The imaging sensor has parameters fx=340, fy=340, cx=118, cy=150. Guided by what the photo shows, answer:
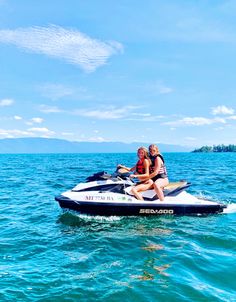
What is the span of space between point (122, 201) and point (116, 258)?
3682 mm

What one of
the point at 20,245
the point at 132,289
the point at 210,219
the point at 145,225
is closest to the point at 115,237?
the point at 145,225

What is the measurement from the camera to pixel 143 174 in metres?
11.3

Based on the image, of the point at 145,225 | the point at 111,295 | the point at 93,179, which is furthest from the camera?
the point at 93,179

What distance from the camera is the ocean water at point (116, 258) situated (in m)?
5.77

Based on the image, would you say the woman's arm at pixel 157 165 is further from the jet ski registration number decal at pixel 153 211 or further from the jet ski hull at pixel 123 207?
the jet ski registration number decal at pixel 153 211

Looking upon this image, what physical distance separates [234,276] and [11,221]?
23.5ft

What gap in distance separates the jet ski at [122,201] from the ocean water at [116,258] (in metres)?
0.26

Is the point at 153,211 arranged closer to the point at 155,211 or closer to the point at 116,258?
the point at 155,211

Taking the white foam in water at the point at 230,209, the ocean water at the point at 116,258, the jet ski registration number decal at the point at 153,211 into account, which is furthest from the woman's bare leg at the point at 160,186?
the white foam in water at the point at 230,209

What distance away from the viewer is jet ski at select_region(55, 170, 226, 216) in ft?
35.8

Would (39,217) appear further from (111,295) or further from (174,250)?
(111,295)

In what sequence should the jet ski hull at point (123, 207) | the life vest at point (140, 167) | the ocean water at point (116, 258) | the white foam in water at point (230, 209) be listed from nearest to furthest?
the ocean water at point (116, 258)
the jet ski hull at point (123, 207)
the life vest at point (140, 167)
the white foam in water at point (230, 209)

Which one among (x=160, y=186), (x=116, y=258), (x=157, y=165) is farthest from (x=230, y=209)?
(x=116, y=258)

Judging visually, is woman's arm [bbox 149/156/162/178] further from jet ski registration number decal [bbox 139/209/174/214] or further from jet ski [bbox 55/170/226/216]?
jet ski registration number decal [bbox 139/209/174/214]
